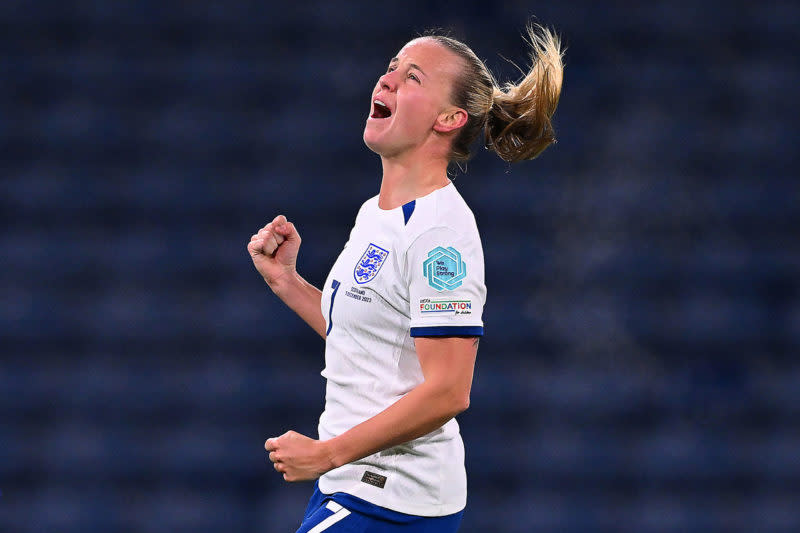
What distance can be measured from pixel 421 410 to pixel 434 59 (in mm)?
571

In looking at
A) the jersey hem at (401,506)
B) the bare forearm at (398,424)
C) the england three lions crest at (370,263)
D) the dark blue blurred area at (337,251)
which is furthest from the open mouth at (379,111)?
the dark blue blurred area at (337,251)

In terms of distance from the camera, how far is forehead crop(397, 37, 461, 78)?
163cm

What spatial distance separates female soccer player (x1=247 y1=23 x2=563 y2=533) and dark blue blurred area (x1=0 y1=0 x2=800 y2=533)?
6.42 ft

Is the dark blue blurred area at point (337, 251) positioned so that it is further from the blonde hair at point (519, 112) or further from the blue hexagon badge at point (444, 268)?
the blue hexagon badge at point (444, 268)

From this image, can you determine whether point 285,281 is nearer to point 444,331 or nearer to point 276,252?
point 276,252

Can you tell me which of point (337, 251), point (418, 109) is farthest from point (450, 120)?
point (337, 251)

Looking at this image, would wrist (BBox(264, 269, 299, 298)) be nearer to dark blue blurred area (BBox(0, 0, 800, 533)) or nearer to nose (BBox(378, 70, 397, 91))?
nose (BBox(378, 70, 397, 91))

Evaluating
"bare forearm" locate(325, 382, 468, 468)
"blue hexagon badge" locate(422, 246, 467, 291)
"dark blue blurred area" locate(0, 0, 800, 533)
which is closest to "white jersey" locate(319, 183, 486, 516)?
"blue hexagon badge" locate(422, 246, 467, 291)

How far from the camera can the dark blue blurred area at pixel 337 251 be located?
352 cm

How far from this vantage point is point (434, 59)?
1.63 metres

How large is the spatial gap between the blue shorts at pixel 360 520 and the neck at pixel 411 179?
1.52 ft
